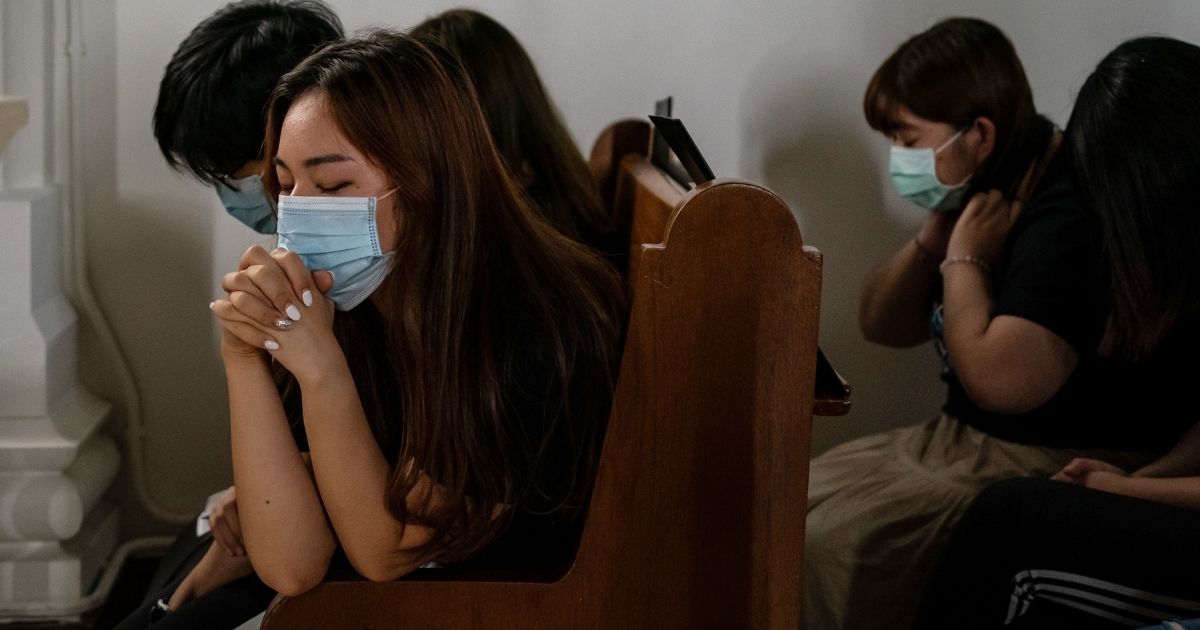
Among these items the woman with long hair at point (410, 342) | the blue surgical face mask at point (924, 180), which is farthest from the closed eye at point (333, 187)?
the blue surgical face mask at point (924, 180)

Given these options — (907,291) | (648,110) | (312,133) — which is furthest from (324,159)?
(648,110)

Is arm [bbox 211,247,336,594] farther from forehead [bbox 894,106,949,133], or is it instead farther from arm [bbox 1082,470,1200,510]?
forehead [bbox 894,106,949,133]

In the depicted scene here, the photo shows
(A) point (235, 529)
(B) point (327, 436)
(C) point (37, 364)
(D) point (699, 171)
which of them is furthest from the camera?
(C) point (37, 364)

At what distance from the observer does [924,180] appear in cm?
233

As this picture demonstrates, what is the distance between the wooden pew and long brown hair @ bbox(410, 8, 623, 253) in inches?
36.9

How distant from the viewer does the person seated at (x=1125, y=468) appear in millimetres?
1542

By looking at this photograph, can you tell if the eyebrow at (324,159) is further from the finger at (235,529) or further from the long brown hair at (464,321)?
the finger at (235,529)

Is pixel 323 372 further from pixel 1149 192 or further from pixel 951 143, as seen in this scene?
pixel 951 143

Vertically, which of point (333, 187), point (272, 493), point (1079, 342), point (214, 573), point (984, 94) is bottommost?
point (214, 573)

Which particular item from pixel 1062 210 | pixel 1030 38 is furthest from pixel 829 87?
pixel 1062 210

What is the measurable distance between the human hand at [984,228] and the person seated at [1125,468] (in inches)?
10.4

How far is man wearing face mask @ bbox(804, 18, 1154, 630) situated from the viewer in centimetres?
190

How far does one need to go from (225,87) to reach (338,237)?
0.64 metres

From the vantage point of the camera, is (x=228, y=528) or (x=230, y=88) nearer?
(x=228, y=528)
